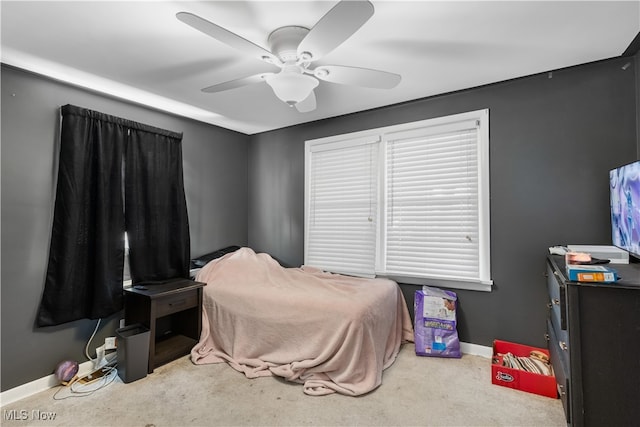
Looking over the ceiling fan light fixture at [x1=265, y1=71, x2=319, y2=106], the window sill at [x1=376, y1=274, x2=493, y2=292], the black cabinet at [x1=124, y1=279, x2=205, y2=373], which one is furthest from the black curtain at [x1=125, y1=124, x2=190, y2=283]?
the window sill at [x1=376, y1=274, x2=493, y2=292]

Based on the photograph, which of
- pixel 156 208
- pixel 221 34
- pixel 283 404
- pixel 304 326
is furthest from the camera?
pixel 156 208

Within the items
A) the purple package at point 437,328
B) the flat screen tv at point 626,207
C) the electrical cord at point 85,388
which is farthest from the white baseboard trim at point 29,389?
the flat screen tv at point 626,207

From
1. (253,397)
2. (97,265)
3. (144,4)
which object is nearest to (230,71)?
(144,4)

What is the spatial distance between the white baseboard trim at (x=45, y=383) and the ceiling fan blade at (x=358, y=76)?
7.81ft

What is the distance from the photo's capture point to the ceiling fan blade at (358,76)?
1827mm

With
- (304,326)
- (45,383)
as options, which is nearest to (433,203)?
(304,326)

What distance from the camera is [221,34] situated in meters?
1.48

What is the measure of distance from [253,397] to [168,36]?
246cm

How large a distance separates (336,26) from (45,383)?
3.19 m

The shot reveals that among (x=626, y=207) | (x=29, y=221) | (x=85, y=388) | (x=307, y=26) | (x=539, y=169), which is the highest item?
(x=307, y=26)

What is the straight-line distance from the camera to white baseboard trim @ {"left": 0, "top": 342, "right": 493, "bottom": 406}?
6.98 feet

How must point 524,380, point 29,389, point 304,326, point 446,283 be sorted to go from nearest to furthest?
point 524,380, point 29,389, point 304,326, point 446,283

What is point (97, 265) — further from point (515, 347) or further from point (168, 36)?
point (515, 347)

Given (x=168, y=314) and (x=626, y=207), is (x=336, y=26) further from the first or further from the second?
(x=168, y=314)
